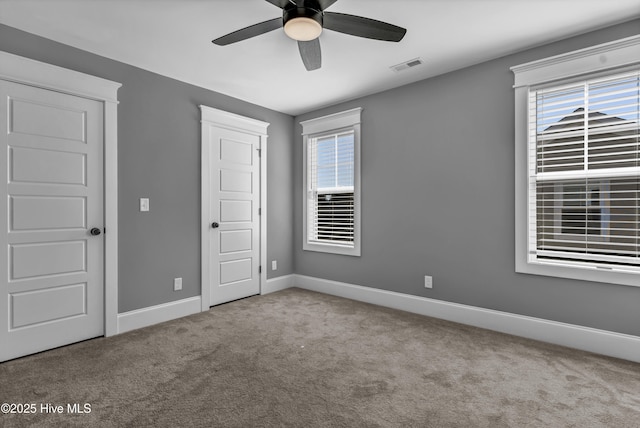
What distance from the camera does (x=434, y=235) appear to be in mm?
3592

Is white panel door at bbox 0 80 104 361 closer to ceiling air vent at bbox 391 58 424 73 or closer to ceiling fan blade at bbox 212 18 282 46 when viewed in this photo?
ceiling fan blade at bbox 212 18 282 46

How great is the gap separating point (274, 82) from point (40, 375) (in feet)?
11.2

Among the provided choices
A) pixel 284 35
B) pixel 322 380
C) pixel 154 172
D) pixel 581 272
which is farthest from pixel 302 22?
pixel 581 272

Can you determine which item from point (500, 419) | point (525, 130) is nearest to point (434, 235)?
point (525, 130)

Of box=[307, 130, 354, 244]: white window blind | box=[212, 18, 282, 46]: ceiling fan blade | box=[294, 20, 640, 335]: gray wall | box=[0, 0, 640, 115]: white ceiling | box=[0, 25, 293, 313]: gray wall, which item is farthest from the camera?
box=[307, 130, 354, 244]: white window blind

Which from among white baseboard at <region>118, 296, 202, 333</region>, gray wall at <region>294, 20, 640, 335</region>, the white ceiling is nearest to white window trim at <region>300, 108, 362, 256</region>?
gray wall at <region>294, 20, 640, 335</region>

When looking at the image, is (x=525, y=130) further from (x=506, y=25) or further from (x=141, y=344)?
(x=141, y=344)

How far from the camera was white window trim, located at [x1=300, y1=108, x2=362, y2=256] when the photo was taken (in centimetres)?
426

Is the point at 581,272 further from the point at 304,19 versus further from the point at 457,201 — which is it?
the point at 304,19

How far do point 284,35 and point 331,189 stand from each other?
224 centimetres

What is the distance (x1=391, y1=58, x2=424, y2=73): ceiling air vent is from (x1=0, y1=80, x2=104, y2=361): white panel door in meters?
2.98

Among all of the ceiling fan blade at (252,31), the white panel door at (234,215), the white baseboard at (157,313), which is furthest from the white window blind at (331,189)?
the ceiling fan blade at (252,31)

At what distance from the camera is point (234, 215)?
4.22 metres

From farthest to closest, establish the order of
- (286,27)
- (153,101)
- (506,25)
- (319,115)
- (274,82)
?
1. (319,115)
2. (274,82)
3. (153,101)
4. (506,25)
5. (286,27)
